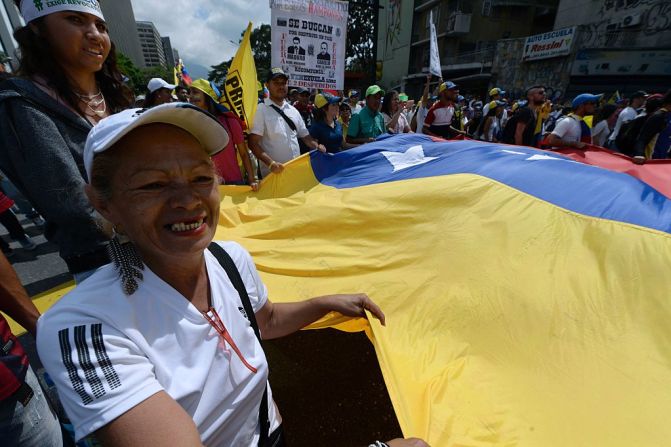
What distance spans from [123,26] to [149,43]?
4176 centimetres

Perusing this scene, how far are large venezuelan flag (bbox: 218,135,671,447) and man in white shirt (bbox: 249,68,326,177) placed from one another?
133 centimetres

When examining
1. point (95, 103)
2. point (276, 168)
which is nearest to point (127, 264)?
point (95, 103)

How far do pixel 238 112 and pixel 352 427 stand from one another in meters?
3.37

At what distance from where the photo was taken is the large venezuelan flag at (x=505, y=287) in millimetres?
1174

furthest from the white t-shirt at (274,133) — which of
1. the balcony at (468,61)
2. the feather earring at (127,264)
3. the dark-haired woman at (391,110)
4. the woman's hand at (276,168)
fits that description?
the balcony at (468,61)

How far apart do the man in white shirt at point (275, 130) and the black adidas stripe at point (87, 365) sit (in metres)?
2.83

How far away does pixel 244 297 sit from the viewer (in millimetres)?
1170

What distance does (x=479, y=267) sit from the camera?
168 cm

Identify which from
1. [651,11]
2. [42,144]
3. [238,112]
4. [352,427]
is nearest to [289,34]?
[238,112]

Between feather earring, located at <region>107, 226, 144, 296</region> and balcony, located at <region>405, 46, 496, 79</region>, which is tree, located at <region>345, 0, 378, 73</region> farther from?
feather earring, located at <region>107, 226, 144, 296</region>

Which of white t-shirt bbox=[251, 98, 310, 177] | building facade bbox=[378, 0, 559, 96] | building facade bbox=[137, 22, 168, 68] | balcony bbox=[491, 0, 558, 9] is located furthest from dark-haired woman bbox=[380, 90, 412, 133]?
building facade bbox=[137, 22, 168, 68]

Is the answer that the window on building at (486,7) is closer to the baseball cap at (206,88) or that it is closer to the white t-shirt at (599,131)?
the white t-shirt at (599,131)

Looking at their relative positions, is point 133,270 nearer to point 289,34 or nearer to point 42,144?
point 42,144

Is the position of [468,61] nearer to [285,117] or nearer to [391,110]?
[391,110]
